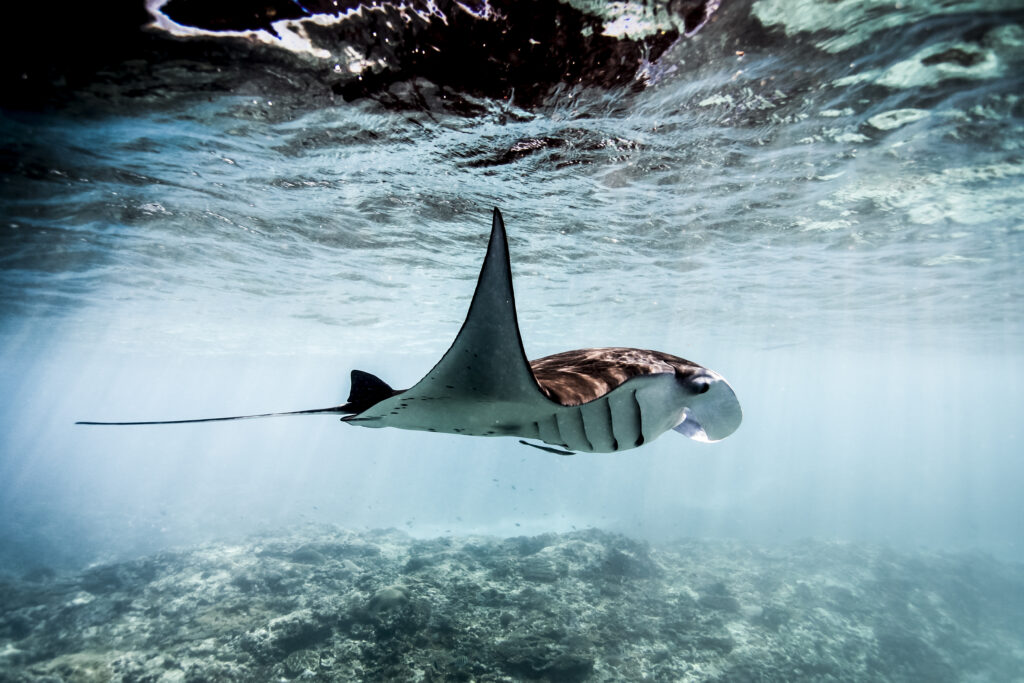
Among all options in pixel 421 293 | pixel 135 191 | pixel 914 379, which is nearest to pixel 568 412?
pixel 135 191

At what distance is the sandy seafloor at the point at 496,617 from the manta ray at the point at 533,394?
857cm

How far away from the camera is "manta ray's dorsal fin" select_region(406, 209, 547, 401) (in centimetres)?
178

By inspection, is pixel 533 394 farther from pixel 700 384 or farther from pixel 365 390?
pixel 365 390

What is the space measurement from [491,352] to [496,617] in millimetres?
11691

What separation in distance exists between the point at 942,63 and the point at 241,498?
5025 cm

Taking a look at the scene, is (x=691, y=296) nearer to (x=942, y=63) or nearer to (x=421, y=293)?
(x=421, y=293)

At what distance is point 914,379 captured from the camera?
5462cm

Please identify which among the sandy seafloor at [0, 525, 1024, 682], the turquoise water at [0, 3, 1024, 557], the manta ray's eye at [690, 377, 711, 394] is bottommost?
the sandy seafloor at [0, 525, 1024, 682]

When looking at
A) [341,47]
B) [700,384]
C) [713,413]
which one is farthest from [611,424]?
[341,47]

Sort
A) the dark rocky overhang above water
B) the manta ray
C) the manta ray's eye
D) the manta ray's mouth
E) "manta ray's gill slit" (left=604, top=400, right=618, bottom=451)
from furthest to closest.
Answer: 1. the dark rocky overhang above water
2. the manta ray's mouth
3. the manta ray's eye
4. "manta ray's gill slit" (left=604, top=400, right=618, bottom=451)
5. the manta ray

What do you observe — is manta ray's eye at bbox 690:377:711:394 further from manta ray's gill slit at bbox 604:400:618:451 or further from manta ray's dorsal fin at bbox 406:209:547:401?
manta ray's dorsal fin at bbox 406:209:547:401

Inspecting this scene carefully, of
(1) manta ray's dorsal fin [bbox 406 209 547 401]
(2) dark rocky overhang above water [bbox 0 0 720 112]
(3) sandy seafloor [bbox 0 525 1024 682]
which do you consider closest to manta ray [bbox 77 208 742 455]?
(1) manta ray's dorsal fin [bbox 406 209 547 401]

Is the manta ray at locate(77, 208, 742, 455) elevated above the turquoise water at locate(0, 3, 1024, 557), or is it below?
below

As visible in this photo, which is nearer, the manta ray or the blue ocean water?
the manta ray
